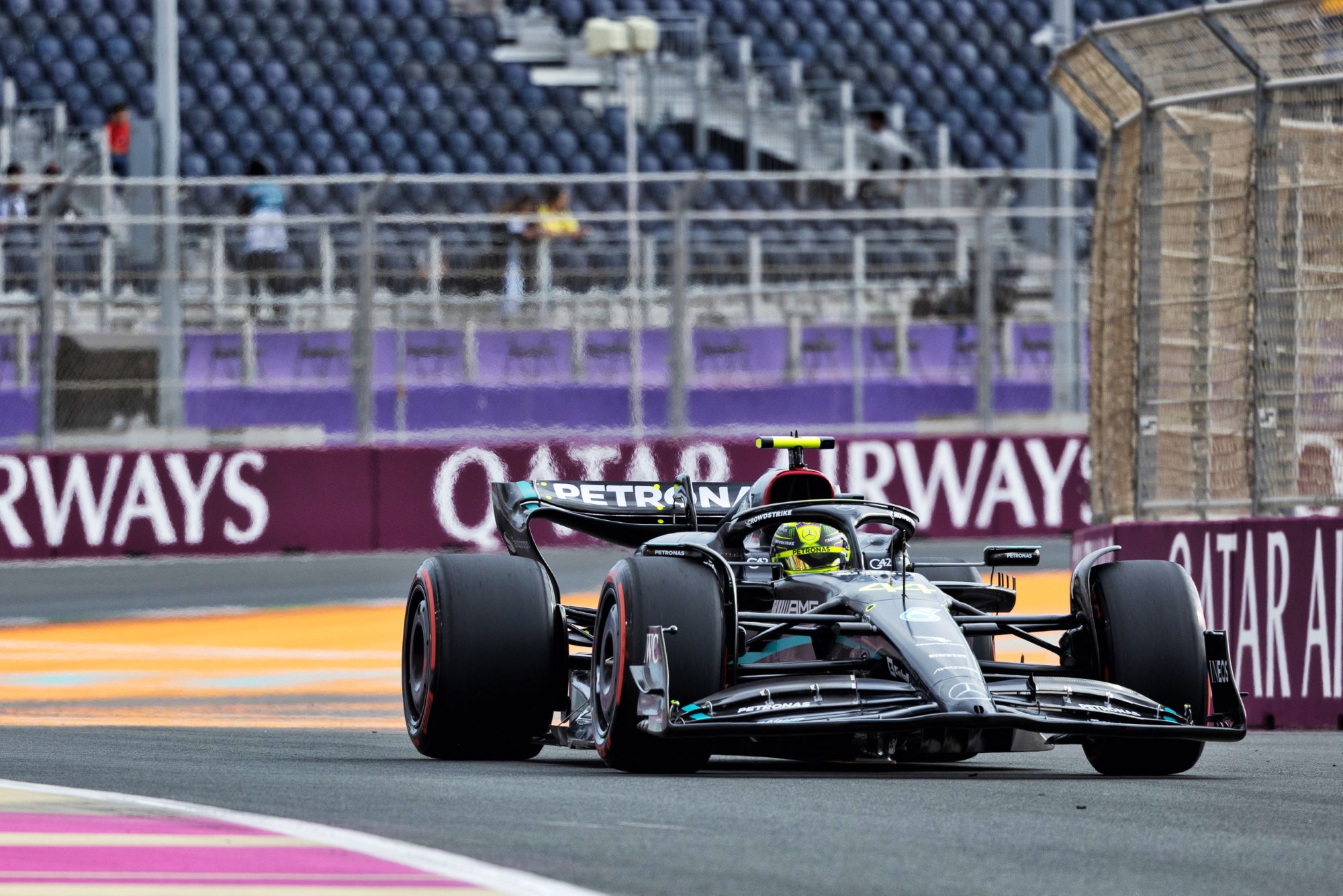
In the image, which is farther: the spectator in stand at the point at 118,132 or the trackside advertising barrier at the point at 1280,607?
the spectator in stand at the point at 118,132

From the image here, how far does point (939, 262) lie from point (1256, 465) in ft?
23.9

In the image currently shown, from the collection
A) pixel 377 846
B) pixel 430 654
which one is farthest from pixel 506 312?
pixel 377 846

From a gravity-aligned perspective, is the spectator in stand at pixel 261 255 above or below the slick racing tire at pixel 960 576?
above

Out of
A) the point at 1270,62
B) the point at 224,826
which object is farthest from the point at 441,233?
the point at 224,826

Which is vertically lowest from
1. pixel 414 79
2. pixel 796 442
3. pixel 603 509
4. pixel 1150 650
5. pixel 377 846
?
pixel 377 846

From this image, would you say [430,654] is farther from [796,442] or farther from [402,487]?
[402,487]

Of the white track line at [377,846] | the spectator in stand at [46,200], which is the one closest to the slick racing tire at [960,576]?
the white track line at [377,846]

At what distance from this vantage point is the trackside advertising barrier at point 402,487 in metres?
16.9

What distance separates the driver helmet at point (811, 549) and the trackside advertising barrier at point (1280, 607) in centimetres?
293

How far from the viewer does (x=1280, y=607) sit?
35.7 feet

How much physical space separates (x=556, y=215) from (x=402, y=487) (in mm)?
2238

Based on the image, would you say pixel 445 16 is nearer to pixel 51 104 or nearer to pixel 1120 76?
pixel 51 104

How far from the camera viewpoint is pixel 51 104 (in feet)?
84.1

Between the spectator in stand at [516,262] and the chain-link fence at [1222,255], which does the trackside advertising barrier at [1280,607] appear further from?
the spectator in stand at [516,262]
